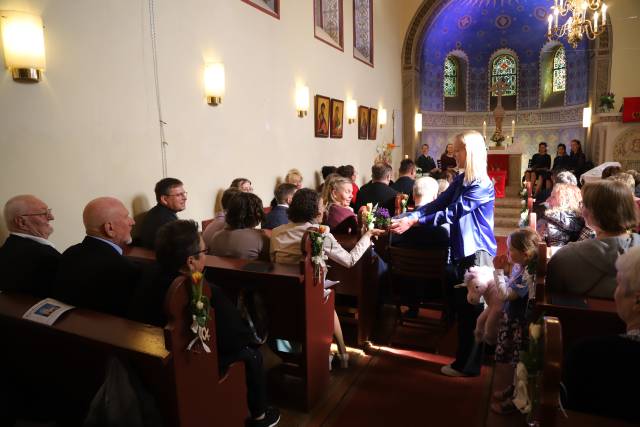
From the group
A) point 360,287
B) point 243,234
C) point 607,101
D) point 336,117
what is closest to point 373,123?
point 336,117

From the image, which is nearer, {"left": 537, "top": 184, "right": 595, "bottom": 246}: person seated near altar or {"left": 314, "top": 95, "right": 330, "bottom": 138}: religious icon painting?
{"left": 537, "top": 184, "right": 595, "bottom": 246}: person seated near altar

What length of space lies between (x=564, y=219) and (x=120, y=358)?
3.77 meters

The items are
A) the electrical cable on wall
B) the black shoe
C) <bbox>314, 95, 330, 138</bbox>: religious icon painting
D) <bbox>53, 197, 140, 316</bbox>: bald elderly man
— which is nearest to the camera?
<bbox>53, 197, 140, 316</bbox>: bald elderly man

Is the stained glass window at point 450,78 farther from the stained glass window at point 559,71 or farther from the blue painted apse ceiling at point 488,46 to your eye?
the stained glass window at point 559,71

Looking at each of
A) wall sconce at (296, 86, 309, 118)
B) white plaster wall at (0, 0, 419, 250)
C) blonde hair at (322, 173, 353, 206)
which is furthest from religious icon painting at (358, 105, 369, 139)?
blonde hair at (322, 173, 353, 206)

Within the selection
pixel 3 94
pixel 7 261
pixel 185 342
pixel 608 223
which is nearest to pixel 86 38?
pixel 3 94

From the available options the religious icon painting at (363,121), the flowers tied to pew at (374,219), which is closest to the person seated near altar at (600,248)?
the flowers tied to pew at (374,219)

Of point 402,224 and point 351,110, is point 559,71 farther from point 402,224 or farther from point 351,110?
point 402,224

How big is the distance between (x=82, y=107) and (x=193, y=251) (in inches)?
91.1

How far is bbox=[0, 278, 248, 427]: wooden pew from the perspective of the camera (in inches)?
72.7

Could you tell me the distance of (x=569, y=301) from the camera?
86.9 inches

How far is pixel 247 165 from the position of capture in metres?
6.02

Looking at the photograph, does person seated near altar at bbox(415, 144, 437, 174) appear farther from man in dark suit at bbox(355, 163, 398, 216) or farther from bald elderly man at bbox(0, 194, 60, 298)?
bald elderly man at bbox(0, 194, 60, 298)

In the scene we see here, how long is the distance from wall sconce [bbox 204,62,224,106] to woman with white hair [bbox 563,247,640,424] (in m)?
4.44
